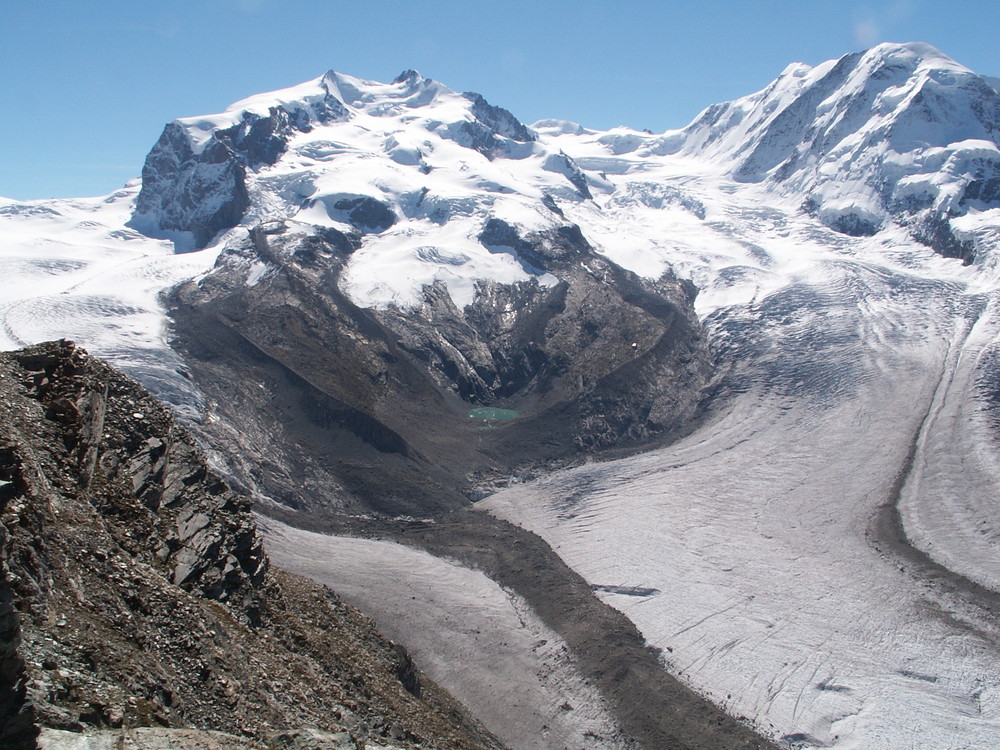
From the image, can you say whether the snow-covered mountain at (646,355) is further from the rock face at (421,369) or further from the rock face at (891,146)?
the rock face at (891,146)

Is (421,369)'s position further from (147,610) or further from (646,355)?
(147,610)

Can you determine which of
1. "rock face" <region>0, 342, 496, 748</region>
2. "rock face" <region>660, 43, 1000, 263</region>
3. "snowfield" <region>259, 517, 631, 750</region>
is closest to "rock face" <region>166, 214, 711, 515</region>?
"snowfield" <region>259, 517, 631, 750</region>

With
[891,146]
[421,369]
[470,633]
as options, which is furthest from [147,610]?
[891,146]

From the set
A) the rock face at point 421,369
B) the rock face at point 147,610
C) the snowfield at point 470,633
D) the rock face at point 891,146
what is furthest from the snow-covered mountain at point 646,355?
the rock face at point 147,610

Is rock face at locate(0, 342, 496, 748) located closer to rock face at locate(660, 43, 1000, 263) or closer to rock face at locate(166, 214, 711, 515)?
rock face at locate(166, 214, 711, 515)

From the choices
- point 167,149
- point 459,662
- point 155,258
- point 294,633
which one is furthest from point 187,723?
point 167,149

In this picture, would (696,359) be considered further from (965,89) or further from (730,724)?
(965,89)
